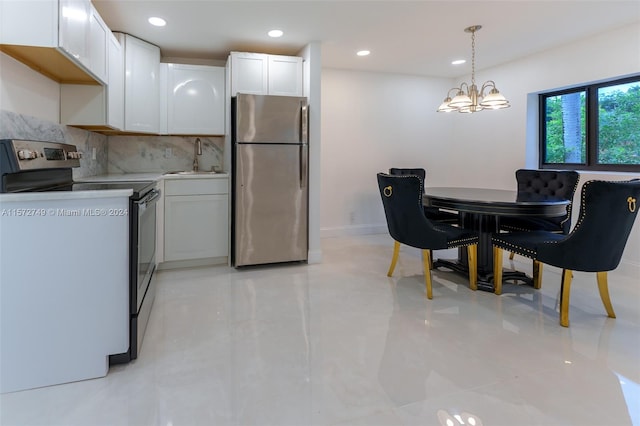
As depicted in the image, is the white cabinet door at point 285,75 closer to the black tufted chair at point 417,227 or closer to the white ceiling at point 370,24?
the white ceiling at point 370,24

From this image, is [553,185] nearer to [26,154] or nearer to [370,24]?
[370,24]

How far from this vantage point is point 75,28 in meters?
2.03

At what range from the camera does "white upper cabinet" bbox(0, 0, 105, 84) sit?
1746 millimetres

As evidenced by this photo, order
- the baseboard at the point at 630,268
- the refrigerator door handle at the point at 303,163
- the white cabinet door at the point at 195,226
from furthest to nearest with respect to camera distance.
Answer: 1. the refrigerator door handle at the point at 303,163
2. the white cabinet door at the point at 195,226
3. the baseboard at the point at 630,268

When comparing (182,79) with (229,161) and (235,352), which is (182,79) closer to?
(229,161)

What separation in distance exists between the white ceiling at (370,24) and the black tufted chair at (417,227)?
1.43m

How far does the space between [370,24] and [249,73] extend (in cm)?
128

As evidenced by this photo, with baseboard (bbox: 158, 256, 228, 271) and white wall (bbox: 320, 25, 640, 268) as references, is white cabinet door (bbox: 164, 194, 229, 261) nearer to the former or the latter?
baseboard (bbox: 158, 256, 228, 271)

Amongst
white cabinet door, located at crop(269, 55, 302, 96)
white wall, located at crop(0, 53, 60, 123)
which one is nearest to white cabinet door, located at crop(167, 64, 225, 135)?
white cabinet door, located at crop(269, 55, 302, 96)

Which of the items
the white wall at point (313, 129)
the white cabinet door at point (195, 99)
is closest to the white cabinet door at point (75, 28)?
the white cabinet door at point (195, 99)

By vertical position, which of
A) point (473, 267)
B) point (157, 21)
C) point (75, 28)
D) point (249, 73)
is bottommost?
point (473, 267)

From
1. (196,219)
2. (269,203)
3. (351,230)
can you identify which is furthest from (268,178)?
(351,230)

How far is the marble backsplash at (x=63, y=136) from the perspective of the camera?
2.00 m

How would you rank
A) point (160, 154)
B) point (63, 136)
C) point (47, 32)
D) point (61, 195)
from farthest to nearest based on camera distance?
point (160, 154)
point (63, 136)
point (47, 32)
point (61, 195)
